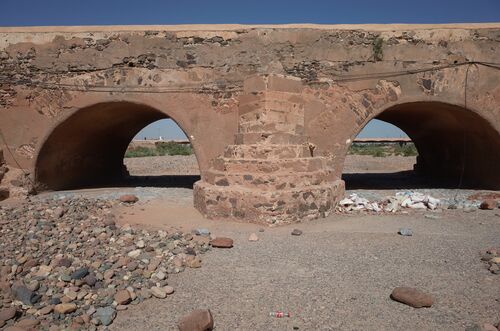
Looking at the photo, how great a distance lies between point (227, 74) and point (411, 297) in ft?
20.5

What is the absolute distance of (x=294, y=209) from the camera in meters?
5.82

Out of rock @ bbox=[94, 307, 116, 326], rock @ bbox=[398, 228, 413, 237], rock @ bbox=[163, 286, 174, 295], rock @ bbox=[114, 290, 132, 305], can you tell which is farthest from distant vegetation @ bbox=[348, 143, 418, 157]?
rock @ bbox=[94, 307, 116, 326]

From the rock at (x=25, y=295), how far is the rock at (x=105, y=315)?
1.99ft

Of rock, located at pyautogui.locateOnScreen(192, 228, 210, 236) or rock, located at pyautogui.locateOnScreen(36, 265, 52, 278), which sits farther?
→ rock, located at pyautogui.locateOnScreen(192, 228, 210, 236)

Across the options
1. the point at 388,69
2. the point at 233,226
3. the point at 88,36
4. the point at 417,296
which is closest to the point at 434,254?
the point at 417,296

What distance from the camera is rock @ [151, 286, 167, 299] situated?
334 centimetres

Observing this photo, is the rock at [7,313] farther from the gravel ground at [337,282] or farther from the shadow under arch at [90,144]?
the shadow under arch at [90,144]

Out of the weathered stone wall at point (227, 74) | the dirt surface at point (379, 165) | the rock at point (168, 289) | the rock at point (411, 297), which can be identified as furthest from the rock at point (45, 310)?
the dirt surface at point (379, 165)

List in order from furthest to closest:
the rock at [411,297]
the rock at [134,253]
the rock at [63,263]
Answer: the rock at [134,253], the rock at [63,263], the rock at [411,297]

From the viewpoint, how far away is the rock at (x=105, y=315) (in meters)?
2.94

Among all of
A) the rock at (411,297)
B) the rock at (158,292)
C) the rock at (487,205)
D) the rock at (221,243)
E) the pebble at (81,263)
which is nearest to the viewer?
the rock at (411,297)

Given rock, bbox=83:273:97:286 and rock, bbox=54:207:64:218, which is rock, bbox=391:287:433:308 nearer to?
rock, bbox=83:273:97:286

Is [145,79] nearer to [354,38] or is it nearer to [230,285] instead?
[354,38]

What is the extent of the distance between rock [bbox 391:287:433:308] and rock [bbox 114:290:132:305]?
2.27 metres
